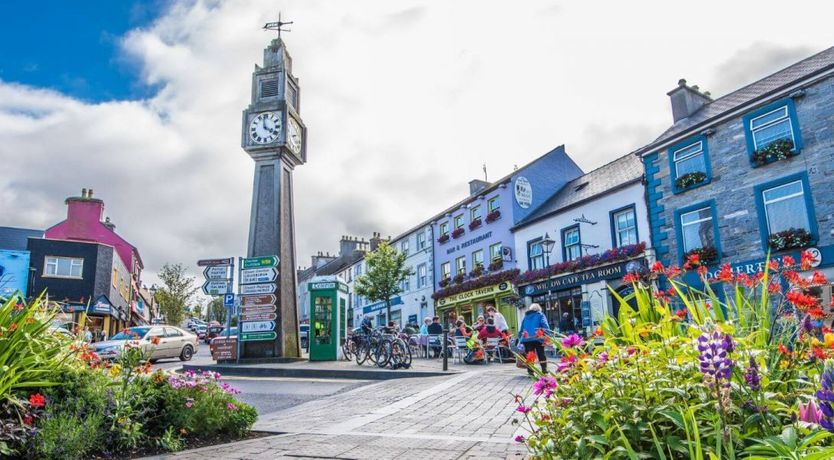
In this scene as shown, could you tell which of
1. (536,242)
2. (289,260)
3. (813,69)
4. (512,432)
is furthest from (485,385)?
(536,242)

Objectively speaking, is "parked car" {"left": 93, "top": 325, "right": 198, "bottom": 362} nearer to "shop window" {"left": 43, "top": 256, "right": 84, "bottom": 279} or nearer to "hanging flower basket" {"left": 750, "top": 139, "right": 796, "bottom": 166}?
"shop window" {"left": 43, "top": 256, "right": 84, "bottom": 279}

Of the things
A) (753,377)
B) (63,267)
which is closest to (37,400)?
(753,377)

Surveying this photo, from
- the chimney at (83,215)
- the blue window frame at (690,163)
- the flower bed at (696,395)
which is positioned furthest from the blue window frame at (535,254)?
the chimney at (83,215)

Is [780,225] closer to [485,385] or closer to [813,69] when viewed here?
[813,69]

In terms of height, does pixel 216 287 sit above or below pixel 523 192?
below

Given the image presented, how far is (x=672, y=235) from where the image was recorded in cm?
1964

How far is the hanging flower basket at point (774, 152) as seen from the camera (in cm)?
1633

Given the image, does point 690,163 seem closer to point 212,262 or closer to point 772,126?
point 772,126

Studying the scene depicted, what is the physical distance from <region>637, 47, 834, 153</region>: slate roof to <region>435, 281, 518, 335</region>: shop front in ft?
33.4

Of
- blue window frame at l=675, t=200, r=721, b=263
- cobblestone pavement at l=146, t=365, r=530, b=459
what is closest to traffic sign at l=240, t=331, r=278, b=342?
cobblestone pavement at l=146, t=365, r=530, b=459

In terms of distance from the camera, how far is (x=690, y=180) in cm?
1922

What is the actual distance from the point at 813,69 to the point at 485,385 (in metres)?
15.3

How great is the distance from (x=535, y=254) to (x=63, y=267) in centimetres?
2841

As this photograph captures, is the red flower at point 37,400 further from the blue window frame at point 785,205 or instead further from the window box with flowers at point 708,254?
the blue window frame at point 785,205
